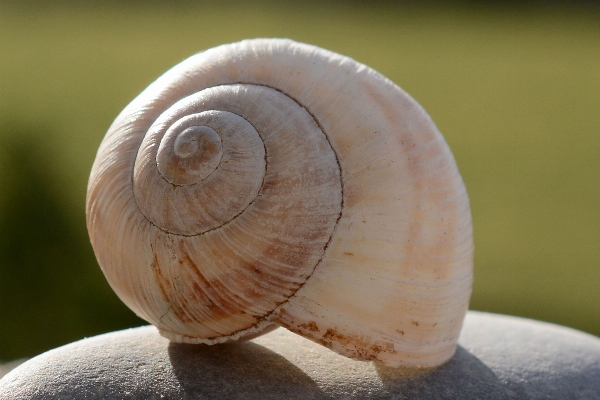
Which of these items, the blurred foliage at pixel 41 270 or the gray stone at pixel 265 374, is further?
the blurred foliage at pixel 41 270

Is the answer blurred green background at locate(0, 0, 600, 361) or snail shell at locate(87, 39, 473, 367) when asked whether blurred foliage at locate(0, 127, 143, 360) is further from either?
snail shell at locate(87, 39, 473, 367)

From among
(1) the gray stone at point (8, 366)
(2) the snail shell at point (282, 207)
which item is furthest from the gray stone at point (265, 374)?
(1) the gray stone at point (8, 366)

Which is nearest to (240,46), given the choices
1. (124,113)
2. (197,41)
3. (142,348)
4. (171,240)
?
(124,113)

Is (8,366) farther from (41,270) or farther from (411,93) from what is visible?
(411,93)

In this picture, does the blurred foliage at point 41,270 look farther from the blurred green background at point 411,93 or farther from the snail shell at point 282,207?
the snail shell at point 282,207

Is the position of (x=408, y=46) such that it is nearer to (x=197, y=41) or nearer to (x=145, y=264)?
(x=197, y=41)

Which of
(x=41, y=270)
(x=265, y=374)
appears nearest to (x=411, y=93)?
(x=41, y=270)

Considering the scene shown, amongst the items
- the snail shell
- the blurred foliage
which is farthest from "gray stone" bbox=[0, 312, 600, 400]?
the blurred foliage
